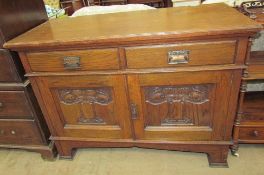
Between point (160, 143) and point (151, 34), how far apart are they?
0.66m

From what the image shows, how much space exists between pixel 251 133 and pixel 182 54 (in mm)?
692

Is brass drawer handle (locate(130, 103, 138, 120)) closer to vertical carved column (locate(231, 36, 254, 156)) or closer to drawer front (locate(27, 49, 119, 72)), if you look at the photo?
drawer front (locate(27, 49, 119, 72))

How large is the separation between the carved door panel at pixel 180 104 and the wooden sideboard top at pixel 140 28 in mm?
210

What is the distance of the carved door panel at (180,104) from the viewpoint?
1.11m

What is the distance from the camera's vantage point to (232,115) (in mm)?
1186

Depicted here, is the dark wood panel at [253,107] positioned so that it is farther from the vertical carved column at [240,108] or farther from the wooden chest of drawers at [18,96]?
the wooden chest of drawers at [18,96]

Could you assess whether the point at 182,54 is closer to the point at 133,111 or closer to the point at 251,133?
the point at 133,111

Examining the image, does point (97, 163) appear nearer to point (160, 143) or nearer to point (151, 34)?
point (160, 143)

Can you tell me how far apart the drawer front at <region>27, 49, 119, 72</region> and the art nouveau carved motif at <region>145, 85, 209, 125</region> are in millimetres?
247

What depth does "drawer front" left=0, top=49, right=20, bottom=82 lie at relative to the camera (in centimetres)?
118

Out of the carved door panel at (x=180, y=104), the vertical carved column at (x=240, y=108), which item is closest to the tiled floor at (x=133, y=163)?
the vertical carved column at (x=240, y=108)

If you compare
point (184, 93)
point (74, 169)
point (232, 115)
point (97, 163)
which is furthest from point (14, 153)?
point (232, 115)

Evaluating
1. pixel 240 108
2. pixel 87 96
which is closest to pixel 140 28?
pixel 87 96

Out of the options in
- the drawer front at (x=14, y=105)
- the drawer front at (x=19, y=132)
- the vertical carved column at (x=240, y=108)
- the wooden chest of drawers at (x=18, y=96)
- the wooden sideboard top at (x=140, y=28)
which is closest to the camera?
the wooden sideboard top at (x=140, y=28)
